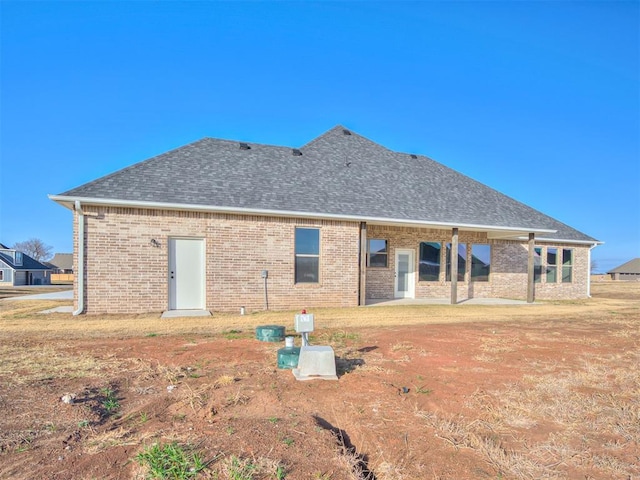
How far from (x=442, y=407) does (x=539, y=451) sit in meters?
1.15

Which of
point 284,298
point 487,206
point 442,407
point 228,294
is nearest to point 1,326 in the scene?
point 228,294

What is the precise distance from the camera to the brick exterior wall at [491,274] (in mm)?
15883

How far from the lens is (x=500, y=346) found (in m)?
7.82

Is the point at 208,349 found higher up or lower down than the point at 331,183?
lower down

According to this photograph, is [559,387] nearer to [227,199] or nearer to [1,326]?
[227,199]

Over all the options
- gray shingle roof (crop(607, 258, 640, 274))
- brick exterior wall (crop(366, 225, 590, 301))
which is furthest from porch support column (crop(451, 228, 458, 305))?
gray shingle roof (crop(607, 258, 640, 274))

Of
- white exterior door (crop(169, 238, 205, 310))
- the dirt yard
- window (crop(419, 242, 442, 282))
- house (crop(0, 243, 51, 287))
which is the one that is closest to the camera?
the dirt yard

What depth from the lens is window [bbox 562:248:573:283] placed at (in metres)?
19.4

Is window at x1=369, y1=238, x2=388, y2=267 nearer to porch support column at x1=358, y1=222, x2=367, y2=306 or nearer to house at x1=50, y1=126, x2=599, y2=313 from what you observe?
house at x1=50, y1=126, x2=599, y2=313

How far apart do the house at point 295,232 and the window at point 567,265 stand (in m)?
0.14

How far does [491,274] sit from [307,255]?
967 cm

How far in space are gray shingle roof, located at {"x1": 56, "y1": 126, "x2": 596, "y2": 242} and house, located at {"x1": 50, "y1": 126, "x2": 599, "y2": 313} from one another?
0.21 feet

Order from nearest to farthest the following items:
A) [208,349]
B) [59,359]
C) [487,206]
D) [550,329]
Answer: [59,359] < [208,349] < [550,329] < [487,206]

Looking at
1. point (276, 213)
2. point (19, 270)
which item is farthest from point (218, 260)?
point (19, 270)
